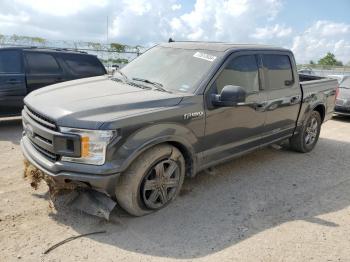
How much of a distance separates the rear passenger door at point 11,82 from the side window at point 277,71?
5028mm

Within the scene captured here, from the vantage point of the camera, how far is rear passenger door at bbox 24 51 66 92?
292 inches

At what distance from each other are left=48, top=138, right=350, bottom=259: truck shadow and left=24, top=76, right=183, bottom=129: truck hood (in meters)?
1.14

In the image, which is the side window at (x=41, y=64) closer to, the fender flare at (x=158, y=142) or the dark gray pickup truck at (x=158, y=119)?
the dark gray pickup truck at (x=158, y=119)

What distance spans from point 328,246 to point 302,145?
3.16m

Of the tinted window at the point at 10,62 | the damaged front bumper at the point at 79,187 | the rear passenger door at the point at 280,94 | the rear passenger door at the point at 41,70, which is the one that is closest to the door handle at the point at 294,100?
the rear passenger door at the point at 280,94

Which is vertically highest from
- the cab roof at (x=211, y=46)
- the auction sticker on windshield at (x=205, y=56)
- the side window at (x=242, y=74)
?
the cab roof at (x=211, y=46)

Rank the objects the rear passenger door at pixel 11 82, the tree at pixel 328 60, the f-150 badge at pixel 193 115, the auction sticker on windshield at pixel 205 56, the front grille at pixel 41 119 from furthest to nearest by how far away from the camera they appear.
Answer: the tree at pixel 328 60 < the rear passenger door at pixel 11 82 < the auction sticker on windshield at pixel 205 56 < the f-150 badge at pixel 193 115 < the front grille at pixel 41 119

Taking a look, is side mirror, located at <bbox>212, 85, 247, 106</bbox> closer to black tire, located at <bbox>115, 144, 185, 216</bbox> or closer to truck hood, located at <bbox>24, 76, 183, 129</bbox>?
truck hood, located at <bbox>24, 76, 183, 129</bbox>

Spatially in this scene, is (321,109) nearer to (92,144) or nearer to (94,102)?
(94,102)

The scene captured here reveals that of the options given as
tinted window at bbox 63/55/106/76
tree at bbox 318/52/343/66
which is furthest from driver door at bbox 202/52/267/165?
tree at bbox 318/52/343/66

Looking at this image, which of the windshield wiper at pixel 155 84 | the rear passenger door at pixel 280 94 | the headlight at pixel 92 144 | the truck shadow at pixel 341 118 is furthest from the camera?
the truck shadow at pixel 341 118

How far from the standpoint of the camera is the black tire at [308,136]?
634cm

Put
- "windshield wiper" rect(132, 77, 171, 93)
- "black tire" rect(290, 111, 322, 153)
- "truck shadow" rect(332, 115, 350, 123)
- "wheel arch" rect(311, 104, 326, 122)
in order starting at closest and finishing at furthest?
"windshield wiper" rect(132, 77, 171, 93) → "black tire" rect(290, 111, 322, 153) → "wheel arch" rect(311, 104, 326, 122) → "truck shadow" rect(332, 115, 350, 123)

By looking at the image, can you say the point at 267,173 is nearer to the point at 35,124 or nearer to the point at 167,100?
the point at 167,100
